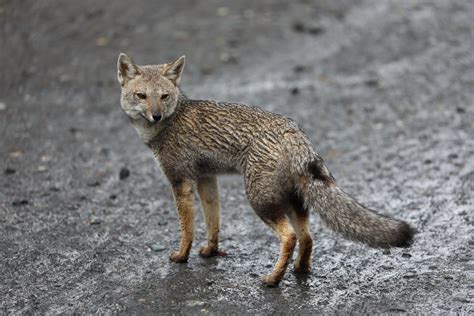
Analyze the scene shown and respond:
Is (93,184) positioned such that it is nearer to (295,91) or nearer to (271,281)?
(271,281)

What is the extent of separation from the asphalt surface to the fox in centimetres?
46

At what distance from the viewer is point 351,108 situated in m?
11.6

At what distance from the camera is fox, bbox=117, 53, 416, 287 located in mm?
6230

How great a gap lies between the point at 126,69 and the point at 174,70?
1.45 ft

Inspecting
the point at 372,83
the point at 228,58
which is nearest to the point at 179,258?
the point at 372,83

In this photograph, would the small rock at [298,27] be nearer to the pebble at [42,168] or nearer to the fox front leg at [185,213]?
the pebble at [42,168]

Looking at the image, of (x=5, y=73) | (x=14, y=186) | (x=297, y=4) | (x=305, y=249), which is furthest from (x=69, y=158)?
(x=297, y=4)

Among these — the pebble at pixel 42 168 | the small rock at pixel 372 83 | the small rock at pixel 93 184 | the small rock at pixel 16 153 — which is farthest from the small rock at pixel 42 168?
the small rock at pixel 372 83

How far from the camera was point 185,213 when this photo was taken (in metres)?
7.04

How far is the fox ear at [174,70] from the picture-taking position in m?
7.21

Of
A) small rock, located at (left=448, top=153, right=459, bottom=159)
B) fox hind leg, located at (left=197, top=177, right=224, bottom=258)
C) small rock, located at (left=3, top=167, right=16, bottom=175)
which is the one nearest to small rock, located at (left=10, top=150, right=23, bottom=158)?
small rock, located at (left=3, top=167, right=16, bottom=175)

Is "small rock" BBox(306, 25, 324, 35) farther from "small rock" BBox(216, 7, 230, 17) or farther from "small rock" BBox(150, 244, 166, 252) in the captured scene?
"small rock" BBox(150, 244, 166, 252)

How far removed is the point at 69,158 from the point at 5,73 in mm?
3429

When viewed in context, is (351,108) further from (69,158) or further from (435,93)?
(69,158)
